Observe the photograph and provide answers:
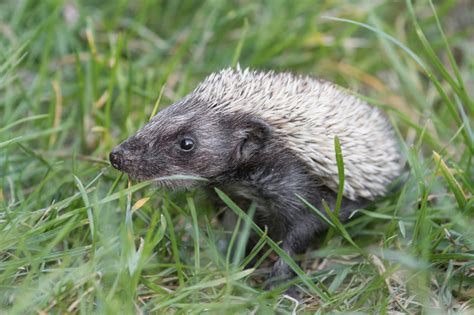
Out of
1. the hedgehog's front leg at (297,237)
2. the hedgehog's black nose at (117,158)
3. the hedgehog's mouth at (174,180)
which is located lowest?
the hedgehog's front leg at (297,237)

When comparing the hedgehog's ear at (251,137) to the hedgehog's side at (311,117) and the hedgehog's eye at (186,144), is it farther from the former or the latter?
the hedgehog's eye at (186,144)

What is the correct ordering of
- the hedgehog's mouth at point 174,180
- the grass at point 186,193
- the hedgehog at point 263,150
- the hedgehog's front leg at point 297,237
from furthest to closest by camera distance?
the hedgehog's front leg at point 297,237 < the hedgehog at point 263,150 < the hedgehog's mouth at point 174,180 < the grass at point 186,193

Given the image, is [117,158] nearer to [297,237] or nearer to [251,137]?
[251,137]

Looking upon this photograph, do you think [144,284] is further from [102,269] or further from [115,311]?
[115,311]

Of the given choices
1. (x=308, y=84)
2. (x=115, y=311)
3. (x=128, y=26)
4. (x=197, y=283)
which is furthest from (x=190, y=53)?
(x=115, y=311)

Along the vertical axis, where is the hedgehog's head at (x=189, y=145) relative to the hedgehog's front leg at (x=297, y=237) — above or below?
above

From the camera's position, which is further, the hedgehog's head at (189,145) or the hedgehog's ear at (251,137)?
the hedgehog's ear at (251,137)

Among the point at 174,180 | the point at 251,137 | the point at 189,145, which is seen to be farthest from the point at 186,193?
the point at 251,137

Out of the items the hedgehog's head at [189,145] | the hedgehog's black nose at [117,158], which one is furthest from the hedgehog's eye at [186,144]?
the hedgehog's black nose at [117,158]
